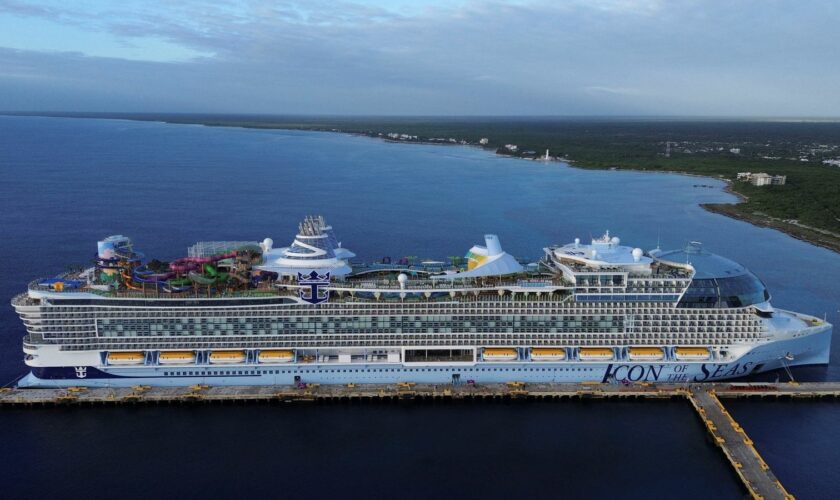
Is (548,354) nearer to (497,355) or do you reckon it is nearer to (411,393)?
(497,355)

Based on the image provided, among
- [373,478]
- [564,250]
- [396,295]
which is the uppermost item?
[564,250]

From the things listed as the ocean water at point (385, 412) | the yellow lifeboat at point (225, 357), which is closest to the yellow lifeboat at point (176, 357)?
the yellow lifeboat at point (225, 357)

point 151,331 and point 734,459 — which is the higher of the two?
point 151,331

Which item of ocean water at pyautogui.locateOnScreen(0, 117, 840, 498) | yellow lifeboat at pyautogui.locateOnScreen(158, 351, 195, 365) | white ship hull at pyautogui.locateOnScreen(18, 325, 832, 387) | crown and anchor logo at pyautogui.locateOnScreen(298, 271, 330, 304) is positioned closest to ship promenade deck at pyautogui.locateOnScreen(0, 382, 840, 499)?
white ship hull at pyautogui.locateOnScreen(18, 325, 832, 387)

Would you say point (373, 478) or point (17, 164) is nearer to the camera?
point (373, 478)

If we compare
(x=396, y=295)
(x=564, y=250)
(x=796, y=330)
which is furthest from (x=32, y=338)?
(x=796, y=330)

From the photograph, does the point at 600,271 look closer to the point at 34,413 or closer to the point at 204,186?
the point at 34,413

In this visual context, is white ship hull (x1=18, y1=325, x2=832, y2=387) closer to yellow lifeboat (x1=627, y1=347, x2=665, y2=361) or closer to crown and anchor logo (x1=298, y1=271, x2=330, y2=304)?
yellow lifeboat (x1=627, y1=347, x2=665, y2=361)
